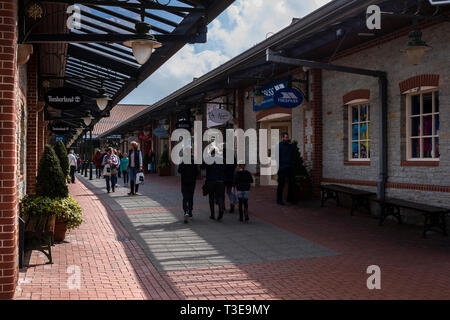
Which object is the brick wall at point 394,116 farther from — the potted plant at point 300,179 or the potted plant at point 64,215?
the potted plant at point 64,215

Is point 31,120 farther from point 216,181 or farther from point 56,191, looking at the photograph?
point 216,181

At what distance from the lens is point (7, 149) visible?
474 centimetres

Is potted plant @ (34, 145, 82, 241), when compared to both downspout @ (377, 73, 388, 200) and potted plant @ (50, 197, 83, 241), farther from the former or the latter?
downspout @ (377, 73, 388, 200)

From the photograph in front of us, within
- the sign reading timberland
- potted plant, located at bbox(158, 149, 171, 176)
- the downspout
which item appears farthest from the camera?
potted plant, located at bbox(158, 149, 171, 176)

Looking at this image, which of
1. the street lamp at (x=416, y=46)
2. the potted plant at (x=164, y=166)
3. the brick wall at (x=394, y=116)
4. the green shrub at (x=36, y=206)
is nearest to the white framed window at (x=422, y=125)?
the brick wall at (x=394, y=116)

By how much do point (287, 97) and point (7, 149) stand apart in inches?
328

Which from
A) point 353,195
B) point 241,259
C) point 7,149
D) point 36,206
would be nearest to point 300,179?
point 353,195

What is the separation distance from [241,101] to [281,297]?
14.4 metres

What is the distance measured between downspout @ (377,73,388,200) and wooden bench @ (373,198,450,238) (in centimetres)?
73

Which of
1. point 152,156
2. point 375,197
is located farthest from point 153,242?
point 152,156

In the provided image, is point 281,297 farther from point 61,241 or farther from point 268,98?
point 268,98

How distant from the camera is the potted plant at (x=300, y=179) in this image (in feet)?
41.6

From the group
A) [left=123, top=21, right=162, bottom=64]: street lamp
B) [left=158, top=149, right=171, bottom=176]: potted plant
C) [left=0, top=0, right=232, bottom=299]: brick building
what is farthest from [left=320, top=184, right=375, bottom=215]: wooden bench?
[left=158, top=149, right=171, bottom=176]: potted plant

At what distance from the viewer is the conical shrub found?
7473 mm
